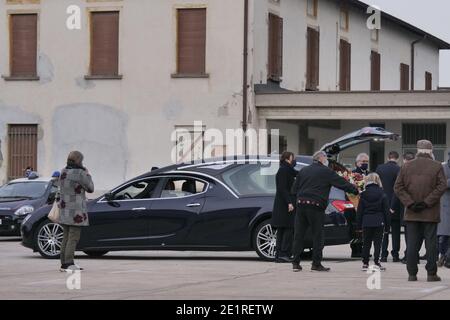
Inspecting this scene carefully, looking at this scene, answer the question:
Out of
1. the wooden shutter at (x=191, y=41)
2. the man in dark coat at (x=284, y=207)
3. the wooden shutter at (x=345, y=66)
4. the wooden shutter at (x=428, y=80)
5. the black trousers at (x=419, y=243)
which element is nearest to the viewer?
the black trousers at (x=419, y=243)

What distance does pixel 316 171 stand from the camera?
57.4 feet

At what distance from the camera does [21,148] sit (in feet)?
126

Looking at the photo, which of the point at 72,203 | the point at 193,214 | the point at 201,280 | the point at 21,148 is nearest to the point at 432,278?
the point at 201,280

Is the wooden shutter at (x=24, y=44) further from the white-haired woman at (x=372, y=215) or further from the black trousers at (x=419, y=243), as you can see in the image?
the black trousers at (x=419, y=243)

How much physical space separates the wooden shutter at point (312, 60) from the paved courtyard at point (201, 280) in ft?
66.3

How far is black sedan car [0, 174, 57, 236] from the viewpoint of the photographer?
2711 cm

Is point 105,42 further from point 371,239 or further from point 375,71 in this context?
point 371,239

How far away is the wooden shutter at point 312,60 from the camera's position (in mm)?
41375

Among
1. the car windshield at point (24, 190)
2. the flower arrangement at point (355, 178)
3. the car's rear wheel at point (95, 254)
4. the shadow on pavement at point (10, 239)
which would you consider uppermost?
the flower arrangement at point (355, 178)

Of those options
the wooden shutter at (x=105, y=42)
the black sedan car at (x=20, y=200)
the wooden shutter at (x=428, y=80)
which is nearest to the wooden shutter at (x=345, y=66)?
the wooden shutter at (x=105, y=42)

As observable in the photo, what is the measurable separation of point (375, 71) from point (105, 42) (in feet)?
47.5

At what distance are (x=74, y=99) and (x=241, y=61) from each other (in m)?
5.42

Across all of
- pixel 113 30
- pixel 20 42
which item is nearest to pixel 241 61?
pixel 113 30
